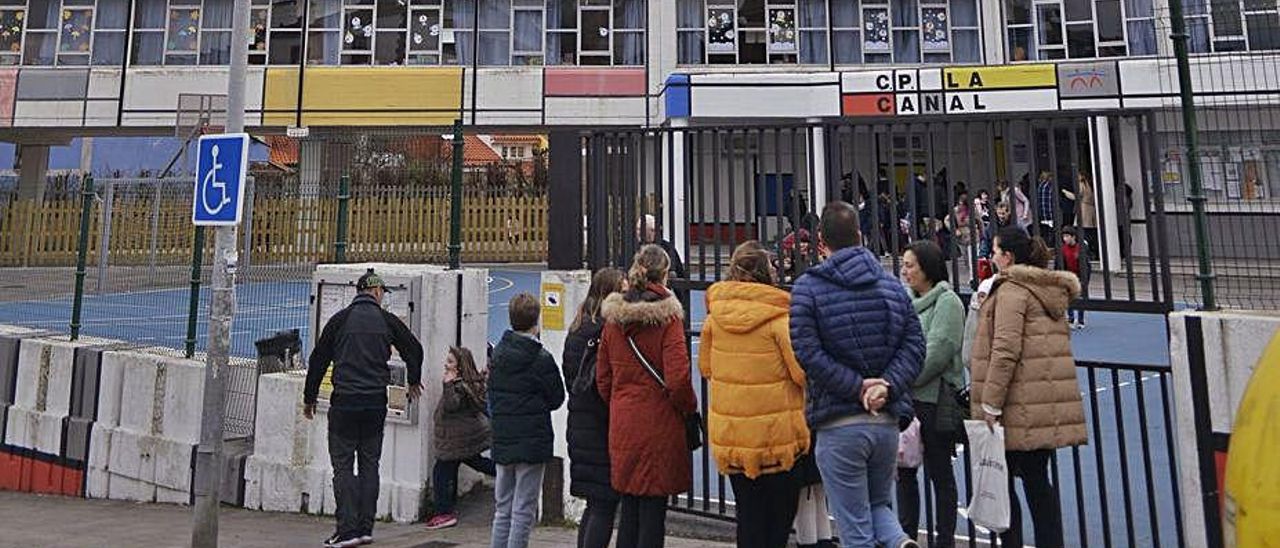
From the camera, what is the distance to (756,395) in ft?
12.2

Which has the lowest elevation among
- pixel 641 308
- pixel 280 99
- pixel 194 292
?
pixel 641 308

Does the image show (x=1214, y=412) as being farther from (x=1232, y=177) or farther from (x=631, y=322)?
(x=631, y=322)

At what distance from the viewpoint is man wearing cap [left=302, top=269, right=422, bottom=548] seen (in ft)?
19.0

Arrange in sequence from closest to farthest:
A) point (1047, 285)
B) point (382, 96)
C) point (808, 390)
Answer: point (808, 390) → point (1047, 285) → point (382, 96)

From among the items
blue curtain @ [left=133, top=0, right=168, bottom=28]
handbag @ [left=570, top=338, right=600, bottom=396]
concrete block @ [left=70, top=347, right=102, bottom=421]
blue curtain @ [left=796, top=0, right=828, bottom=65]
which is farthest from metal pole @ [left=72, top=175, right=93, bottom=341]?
blue curtain @ [left=133, top=0, right=168, bottom=28]

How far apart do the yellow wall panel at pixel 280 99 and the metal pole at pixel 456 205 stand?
2190cm

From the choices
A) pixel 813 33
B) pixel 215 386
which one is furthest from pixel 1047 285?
pixel 813 33

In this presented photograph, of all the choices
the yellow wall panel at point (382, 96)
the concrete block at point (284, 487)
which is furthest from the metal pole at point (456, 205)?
the yellow wall panel at point (382, 96)

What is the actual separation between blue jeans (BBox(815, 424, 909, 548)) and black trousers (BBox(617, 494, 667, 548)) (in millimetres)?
842

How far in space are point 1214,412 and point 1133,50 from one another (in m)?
24.6

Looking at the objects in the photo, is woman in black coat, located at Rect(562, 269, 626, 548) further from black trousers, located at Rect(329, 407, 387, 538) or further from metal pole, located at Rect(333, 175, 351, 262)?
metal pole, located at Rect(333, 175, 351, 262)

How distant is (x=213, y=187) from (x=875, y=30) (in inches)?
966

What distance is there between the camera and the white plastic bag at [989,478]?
3.95m

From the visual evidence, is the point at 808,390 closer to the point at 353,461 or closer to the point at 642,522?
the point at 642,522
